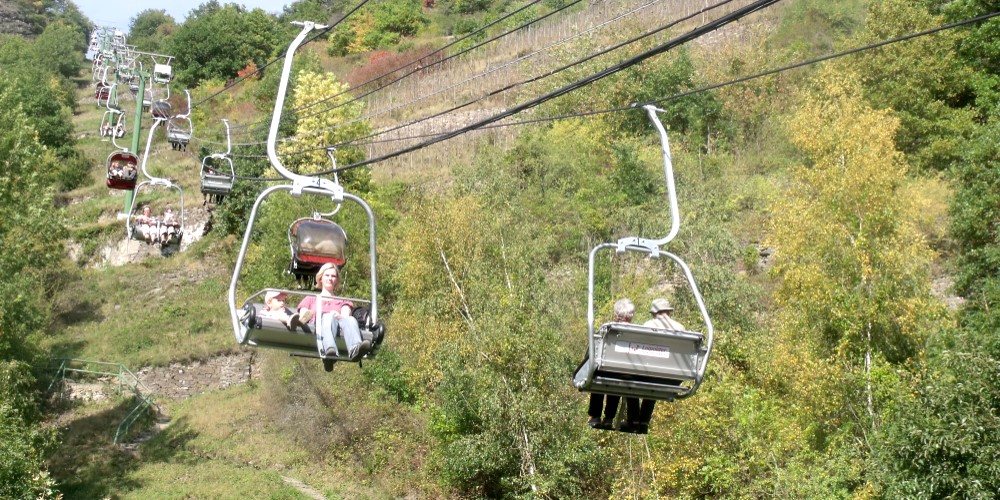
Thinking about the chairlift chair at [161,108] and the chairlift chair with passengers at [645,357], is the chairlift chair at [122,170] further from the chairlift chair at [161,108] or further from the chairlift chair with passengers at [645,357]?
the chairlift chair with passengers at [645,357]

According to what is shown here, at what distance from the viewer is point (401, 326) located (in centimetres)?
3164

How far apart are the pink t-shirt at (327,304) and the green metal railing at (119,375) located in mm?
25691

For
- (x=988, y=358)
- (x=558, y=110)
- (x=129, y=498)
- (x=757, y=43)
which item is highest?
(x=757, y=43)

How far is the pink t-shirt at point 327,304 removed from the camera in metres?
10.7

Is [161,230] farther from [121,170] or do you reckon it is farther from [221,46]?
[221,46]

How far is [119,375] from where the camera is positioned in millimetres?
36531

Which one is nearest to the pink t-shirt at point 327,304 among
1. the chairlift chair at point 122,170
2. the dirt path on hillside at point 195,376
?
the chairlift chair at point 122,170

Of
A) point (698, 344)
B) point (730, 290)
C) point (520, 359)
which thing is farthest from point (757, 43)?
point (698, 344)

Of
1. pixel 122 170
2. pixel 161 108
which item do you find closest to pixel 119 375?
pixel 161 108

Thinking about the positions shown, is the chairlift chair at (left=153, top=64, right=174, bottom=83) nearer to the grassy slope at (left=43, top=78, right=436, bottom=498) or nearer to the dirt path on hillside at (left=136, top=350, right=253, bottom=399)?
the grassy slope at (left=43, top=78, right=436, bottom=498)

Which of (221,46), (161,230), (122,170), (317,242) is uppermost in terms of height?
(221,46)

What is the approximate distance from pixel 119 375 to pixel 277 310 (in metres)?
28.3

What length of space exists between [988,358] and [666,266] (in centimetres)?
1695

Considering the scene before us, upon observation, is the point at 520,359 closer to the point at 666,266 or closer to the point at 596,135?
the point at 666,266
